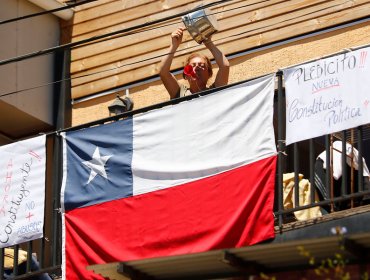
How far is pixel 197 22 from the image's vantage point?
41.3 feet

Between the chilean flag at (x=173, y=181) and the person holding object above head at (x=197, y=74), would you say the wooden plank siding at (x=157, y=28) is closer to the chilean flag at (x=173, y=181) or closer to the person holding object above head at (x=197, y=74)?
the person holding object above head at (x=197, y=74)

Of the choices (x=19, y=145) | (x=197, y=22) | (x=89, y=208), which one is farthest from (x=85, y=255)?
(x=197, y=22)

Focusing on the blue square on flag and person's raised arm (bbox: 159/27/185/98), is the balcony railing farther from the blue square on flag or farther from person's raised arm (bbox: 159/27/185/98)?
person's raised arm (bbox: 159/27/185/98)

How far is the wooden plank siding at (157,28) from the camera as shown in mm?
14273

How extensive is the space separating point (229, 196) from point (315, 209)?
800 mm

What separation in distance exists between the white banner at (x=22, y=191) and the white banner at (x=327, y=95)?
2689mm

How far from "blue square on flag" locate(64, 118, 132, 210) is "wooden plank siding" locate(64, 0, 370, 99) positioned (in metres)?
2.75

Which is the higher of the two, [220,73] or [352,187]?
[220,73]

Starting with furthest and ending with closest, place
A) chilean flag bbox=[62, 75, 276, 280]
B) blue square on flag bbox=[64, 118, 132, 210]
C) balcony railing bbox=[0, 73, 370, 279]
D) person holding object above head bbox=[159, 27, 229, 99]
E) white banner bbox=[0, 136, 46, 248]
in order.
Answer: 1. white banner bbox=[0, 136, 46, 248]
2. blue square on flag bbox=[64, 118, 132, 210]
3. person holding object above head bbox=[159, 27, 229, 99]
4. chilean flag bbox=[62, 75, 276, 280]
5. balcony railing bbox=[0, 73, 370, 279]

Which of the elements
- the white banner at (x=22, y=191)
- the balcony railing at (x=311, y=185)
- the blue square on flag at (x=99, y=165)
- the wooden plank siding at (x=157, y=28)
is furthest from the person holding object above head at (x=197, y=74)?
the wooden plank siding at (x=157, y=28)

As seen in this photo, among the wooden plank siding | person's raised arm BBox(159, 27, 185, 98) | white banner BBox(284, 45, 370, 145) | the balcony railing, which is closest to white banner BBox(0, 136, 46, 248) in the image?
the balcony railing

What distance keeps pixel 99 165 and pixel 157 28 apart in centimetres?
349

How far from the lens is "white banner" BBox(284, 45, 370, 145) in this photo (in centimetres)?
1089

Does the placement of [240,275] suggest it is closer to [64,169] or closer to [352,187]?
[352,187]
